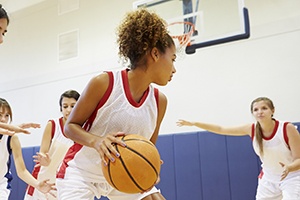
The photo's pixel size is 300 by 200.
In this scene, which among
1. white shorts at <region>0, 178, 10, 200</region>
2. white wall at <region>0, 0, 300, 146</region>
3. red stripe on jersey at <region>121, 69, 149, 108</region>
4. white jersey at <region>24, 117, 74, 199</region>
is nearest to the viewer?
red stripe on jersey at <region>121, 69, 149, 108</region>

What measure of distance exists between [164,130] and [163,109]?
9.30 feet

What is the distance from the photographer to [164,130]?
15.9 feet

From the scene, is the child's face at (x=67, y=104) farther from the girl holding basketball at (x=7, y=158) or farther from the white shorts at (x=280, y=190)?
the white shorts at (x=280, y=190)

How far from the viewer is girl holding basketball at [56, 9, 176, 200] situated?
1.76 meters

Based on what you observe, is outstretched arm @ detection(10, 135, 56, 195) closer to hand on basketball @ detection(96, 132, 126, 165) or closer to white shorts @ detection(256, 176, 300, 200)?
hand on basketball @ detection(96, 132, 126, 165)

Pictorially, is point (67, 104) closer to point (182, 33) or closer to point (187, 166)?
point (182, 33)

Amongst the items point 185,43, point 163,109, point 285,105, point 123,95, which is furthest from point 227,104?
point 123,95

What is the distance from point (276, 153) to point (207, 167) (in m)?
1.02

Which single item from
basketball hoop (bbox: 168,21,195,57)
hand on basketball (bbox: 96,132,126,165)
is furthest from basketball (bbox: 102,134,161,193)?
basketball hoop (bbox: 168,21,195,57)

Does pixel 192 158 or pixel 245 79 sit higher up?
pixel 245 79

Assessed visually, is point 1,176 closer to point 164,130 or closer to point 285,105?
point 164,130

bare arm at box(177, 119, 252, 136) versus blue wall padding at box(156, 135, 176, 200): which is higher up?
bare arm at box(177, 119, 252, 136)

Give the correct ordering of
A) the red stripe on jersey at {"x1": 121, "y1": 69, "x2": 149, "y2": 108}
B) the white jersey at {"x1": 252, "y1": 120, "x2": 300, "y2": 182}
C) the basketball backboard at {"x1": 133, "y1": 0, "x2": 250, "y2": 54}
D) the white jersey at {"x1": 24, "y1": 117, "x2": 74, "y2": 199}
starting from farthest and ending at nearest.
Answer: the basketball backboard at {"x1": 133, "y1": 0, "x2": 250, "y2": 54} < the white jersey at {"x1": 24, "y1": 117, "x2": 74, "y2": 199} < the white jersey at {"x1": 252, "y1": 120, "x2": 300, "y2": 182} < the red stripe on jersey at {"x1": 121, "y1": 69, "x2": 149, "y2": 108}

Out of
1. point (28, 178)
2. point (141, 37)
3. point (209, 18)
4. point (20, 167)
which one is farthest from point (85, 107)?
point (209, 18)
